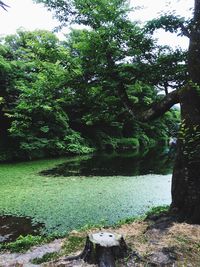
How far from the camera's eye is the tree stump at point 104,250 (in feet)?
12.1

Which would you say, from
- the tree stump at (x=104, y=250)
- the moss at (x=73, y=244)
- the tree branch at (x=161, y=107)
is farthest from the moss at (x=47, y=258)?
the tree branch at (x=161, y=107)

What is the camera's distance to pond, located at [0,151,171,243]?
6.80 metres

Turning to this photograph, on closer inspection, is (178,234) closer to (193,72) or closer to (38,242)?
(38,242)

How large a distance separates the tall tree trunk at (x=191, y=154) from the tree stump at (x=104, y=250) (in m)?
1.53

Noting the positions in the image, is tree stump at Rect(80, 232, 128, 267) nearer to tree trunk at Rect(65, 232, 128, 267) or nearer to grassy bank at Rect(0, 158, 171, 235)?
tree trunk at Rect(65, 232, 128, 267)

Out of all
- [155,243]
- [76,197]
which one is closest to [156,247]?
[155,243]

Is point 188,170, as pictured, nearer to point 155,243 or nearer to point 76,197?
point 155,243

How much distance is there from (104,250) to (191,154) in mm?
2032

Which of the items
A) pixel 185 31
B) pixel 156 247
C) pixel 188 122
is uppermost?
pixel 185 31

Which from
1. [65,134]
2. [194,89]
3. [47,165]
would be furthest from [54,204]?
[65,134]

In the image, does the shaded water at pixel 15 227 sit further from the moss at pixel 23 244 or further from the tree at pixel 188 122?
the tree at pixel 188 122

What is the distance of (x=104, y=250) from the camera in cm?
376

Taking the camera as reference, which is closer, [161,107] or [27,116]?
[161,107]

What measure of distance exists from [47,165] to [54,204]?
22.1ft
